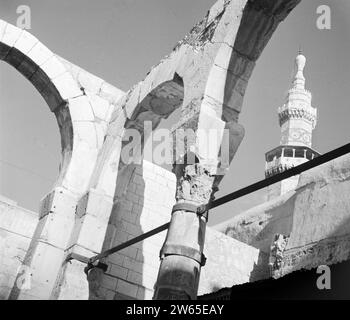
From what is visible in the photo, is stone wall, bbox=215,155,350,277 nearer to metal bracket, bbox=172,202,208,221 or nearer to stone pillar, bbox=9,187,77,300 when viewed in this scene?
stone pillar, bbox=9,187,77,300

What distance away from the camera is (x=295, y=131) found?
1217 inches

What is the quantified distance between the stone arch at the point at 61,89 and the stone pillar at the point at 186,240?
2.78 meters

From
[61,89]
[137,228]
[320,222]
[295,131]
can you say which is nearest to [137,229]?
[137,228]

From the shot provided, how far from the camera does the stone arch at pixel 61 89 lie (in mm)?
6633

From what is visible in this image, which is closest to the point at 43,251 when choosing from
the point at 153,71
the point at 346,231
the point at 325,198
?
the point at 153,71

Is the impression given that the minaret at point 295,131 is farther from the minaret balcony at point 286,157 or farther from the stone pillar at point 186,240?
the stone pillar at point 186,240

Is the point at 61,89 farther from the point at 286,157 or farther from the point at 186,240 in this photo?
the point at 286,157

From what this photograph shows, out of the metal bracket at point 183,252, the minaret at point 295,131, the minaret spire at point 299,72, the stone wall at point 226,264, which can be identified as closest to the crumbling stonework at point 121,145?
the metal bracket at point 183,252

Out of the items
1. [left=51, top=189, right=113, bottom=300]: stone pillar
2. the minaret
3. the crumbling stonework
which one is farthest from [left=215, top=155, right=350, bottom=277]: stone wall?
the minaret

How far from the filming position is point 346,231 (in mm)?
11508

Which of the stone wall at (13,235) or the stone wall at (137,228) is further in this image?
the stone wall at (13,235)

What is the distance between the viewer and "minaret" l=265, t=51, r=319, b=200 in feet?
97.0
